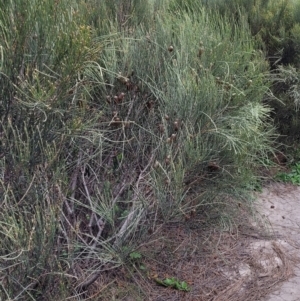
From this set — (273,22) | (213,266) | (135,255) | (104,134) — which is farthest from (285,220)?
(273,22)

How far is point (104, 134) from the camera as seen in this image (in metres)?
4.39

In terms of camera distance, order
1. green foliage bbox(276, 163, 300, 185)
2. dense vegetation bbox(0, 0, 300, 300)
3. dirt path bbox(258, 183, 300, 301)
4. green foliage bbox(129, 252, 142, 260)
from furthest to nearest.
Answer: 1. green foliage bbox(276, 163, 300, 185)
2. dirt path bbox(258, 183, 300, 301)
3. green foliage bbox(129, 252, 142, 260)
4. dense vegetation bbox(0, 0, 300, 300)

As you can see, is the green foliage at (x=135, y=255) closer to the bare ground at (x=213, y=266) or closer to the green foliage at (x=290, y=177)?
the bare ground at (x=213, y=266)

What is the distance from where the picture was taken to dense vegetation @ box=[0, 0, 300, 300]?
346 centimetres

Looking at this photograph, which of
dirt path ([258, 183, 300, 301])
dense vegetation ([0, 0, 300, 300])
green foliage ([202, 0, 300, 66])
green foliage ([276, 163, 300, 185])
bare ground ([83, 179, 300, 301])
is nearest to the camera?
dense vegetation ([0, 0, 300, 300])

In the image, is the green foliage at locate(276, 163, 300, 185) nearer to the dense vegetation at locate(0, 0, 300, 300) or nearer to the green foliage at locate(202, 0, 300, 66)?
the green foliage at locate(202, 0, 300, 66)

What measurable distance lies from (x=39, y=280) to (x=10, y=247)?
0.30 metres

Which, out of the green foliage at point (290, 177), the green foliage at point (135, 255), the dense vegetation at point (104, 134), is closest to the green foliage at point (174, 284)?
the green foliage at point (135, 255)

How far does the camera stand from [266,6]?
7.41 meters

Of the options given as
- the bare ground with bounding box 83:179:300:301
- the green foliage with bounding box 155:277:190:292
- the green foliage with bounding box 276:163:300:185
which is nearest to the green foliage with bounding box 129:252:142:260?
the bare ground with bounding box 83:179:300:301

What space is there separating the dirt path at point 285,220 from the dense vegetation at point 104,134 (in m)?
0.72

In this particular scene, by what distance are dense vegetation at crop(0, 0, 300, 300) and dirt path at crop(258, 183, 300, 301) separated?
718mm

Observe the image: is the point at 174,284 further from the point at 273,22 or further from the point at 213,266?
the point at 273,22

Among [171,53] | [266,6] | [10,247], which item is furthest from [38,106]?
[266,6]
